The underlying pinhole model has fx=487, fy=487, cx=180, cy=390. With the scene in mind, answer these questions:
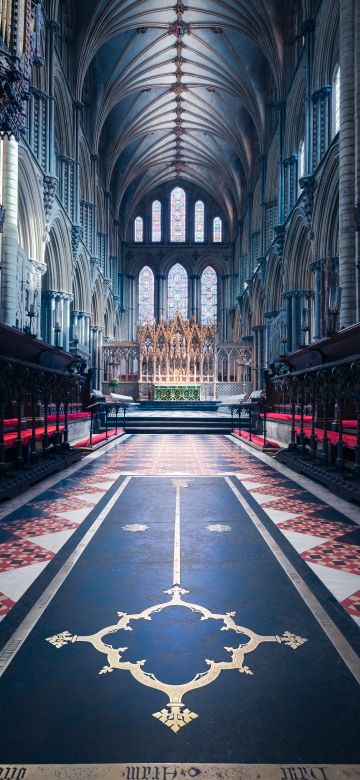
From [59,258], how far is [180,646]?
16463 millimetres

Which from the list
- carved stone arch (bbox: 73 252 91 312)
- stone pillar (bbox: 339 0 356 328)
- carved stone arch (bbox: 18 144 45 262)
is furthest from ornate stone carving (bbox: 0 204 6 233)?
carved stone arch (bbox: 73 252 91 312)

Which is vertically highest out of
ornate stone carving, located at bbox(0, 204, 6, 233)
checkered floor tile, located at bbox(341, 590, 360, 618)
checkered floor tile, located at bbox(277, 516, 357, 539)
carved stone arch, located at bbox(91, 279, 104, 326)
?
carved stone arch, located at bbox(91, 279, 104, 326)

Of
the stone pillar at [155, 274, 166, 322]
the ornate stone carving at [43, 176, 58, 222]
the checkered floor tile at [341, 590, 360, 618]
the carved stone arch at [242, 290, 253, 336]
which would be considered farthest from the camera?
the stone pillar at [155, 274, 166, 322]

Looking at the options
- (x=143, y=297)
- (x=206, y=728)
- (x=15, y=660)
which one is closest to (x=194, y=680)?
(x=206, y=728)

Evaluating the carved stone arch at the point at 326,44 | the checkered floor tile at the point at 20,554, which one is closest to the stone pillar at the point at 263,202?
the carved stone arch at the point at 326,44

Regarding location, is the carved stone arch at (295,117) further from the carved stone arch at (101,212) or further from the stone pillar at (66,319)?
the carved stone arch at (101,212)

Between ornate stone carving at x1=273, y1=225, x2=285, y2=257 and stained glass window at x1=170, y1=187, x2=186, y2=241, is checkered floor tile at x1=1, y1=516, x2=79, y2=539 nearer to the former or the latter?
ornate stone carving at x1=273, y1=225, x2=285, y2=257

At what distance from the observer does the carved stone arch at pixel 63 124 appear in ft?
56.0

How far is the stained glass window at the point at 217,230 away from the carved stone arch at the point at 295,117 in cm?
1889

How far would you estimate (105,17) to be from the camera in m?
18.3

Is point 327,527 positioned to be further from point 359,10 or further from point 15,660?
point 359,10

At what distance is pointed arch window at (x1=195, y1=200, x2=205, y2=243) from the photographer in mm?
36281

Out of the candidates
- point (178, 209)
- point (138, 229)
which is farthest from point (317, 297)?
point (178, 209)

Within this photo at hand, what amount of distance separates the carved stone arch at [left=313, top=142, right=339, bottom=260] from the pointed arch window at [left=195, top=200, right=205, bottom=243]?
23.8m
